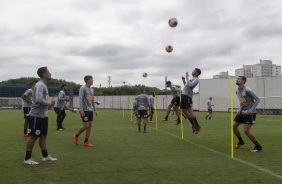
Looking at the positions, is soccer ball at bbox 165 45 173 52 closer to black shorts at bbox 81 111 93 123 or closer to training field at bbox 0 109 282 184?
training field at bbox 0 109 282 184

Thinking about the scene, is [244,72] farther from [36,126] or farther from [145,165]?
[36,126]

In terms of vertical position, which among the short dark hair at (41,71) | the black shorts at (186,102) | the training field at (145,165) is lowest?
the training field at (145,165)

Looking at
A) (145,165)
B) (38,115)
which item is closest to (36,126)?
(38,115)

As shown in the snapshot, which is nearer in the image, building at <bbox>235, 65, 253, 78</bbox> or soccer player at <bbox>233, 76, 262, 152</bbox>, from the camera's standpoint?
soccer player at <bbox>233, 76, 262, 152</bbox>

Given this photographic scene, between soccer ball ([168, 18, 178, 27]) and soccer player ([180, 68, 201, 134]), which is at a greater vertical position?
soccer ball ([168, 18, 178, 27])

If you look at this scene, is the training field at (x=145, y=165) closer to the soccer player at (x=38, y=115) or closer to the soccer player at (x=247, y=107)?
the soccer player at (x=38, y=115)

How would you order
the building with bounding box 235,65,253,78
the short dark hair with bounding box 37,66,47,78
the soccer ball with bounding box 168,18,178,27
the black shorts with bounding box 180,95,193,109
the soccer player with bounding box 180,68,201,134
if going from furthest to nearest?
the building with bounding box 235,65,253,78 < the soccer ball with bounding box 168,18,178,27 < the black shorts with bounding box 180,95,193,109 < the soccer player with bounding box 180,68,201,134 < the short dark hair with bounding box 37,66,47,78

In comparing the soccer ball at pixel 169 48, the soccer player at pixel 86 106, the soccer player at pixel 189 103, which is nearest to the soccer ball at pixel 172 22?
the soccer ball at pixel 169 48

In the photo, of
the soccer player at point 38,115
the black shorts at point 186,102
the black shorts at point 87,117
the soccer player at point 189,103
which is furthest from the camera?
the black shorts at point 186,102

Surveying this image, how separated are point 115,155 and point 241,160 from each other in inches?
122

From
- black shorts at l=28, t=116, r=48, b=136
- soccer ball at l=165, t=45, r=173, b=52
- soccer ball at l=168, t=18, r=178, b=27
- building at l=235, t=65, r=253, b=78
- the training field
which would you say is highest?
building at l=235, t=65, r=253, b=78

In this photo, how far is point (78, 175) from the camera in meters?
6.38

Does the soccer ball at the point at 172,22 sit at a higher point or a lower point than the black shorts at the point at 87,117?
higher

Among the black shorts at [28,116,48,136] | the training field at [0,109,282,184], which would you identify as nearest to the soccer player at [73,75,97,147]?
the training field at [0,109,282,184]
